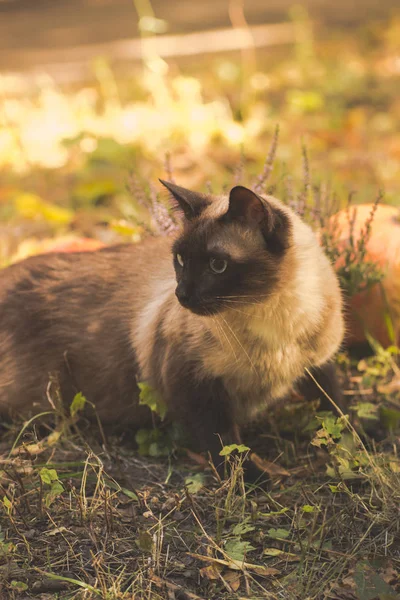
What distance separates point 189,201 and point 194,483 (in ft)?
3.50

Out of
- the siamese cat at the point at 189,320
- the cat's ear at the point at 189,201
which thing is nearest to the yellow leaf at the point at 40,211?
the siamese cat at the point at 189,320

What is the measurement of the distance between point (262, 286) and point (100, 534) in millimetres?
1019

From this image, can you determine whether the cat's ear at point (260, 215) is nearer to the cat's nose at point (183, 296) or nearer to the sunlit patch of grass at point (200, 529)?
the cat's nose at point (183, 296)

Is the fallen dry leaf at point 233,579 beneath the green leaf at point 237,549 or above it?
beneath

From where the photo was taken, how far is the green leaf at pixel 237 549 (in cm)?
236

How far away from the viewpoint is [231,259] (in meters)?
2.52

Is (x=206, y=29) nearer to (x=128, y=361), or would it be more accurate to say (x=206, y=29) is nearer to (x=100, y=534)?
(x=128, y=361)

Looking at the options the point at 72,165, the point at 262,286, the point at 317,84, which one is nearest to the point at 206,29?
the point at 317,84

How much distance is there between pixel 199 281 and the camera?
2547mm

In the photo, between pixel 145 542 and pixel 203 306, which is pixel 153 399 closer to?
pixel 203 306

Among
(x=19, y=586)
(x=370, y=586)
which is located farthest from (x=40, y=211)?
(x=370, y=586)

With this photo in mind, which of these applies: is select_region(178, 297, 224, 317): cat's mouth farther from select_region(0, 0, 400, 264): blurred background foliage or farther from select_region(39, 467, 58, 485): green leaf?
select_region(0, 0, 400, 264): blurred background foliage

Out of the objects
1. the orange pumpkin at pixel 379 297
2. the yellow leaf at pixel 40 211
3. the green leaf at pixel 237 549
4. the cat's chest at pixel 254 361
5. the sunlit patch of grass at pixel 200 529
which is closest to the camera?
the sunlit patch of grass at pixel 200 529

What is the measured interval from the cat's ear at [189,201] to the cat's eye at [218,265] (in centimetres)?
21
